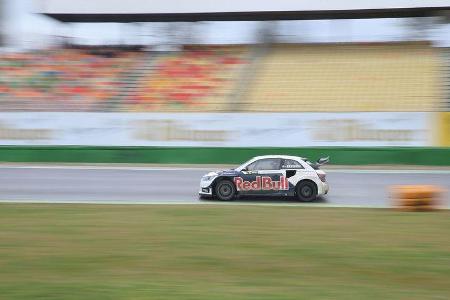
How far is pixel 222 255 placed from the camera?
7.21 m

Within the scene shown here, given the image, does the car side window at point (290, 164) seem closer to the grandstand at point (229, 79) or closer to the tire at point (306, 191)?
the tire at point (306, 191)

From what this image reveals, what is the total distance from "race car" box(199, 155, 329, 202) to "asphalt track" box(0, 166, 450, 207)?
0.26 m

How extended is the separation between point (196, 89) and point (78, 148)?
21.5 ft

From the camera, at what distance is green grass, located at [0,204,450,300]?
5.79 m

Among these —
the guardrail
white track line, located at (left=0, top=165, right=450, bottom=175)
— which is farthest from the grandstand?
white track line, located at (left=0, top=165, right=450, bottom=175)

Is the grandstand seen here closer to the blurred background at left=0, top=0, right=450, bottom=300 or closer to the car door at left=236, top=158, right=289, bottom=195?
the blurred background at left=0, top=0, right=450, bottom=300

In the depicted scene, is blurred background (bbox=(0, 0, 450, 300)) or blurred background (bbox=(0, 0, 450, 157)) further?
blurred background (bbox=(0, 0, 450, 157))

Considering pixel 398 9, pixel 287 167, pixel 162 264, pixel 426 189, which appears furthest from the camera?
pixel 398 9

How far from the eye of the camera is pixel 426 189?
11.0 meters

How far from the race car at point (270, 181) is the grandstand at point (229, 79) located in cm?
1224

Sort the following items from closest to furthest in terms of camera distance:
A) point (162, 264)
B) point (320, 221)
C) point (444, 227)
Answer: point (162, 264) < point (444, 227) < point (320, 221)

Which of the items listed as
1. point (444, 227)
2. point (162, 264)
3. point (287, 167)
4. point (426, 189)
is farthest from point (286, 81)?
point (162, 264)

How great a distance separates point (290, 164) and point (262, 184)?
79 cm

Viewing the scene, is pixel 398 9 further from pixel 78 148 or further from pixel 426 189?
pixel 426 189
